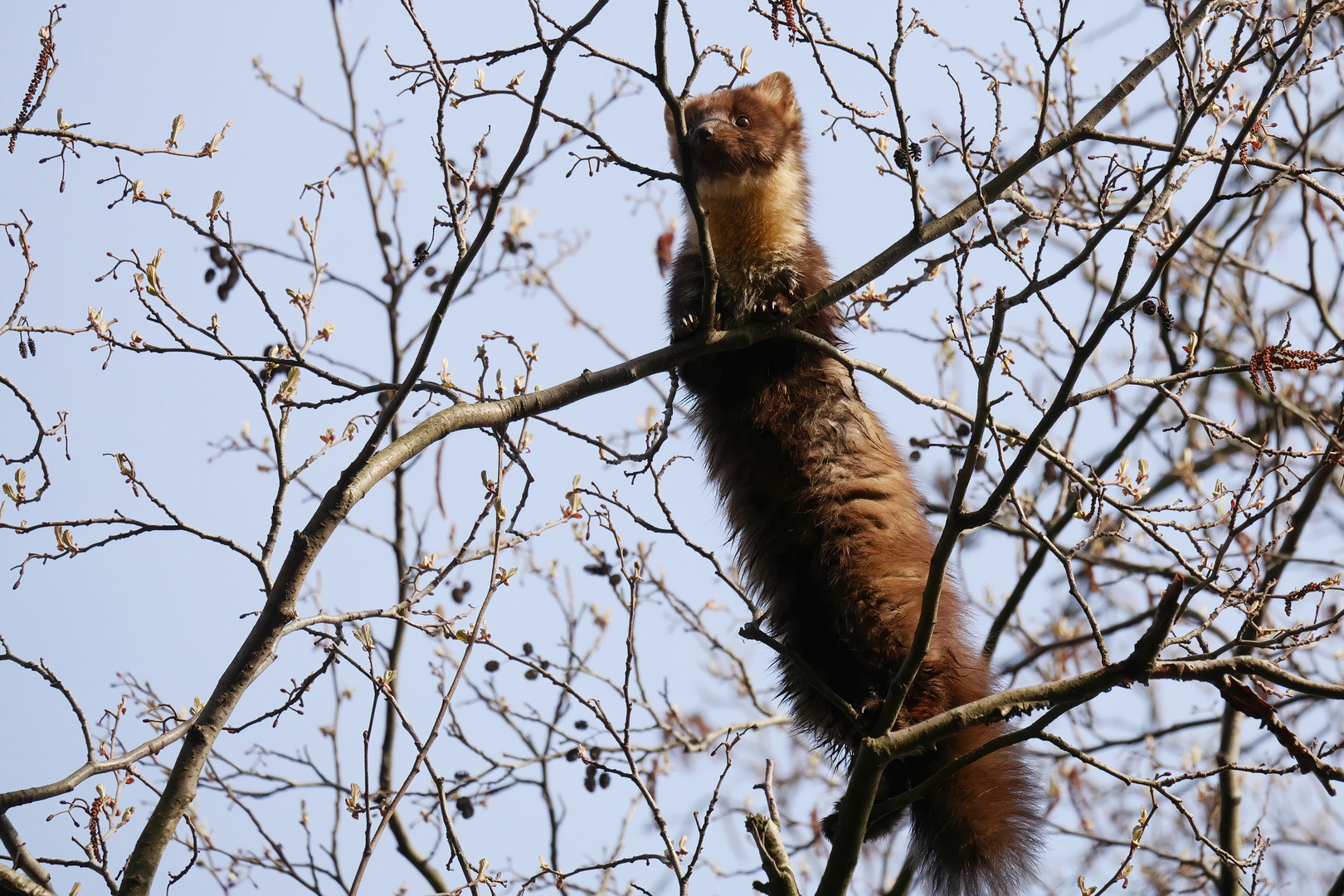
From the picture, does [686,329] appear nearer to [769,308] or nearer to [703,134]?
[769,308]

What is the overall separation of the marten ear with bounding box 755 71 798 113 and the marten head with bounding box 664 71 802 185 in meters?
0.02

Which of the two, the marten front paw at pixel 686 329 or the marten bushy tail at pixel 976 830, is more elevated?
the marten front paw at pixel 686 329

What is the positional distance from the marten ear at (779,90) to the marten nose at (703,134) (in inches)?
43.6

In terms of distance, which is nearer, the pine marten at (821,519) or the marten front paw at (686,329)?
the pine marten at (821,519)

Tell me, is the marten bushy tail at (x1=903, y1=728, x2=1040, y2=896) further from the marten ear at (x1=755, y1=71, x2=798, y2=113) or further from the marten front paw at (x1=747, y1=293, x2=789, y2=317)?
the marten ear at (x1=755, y1=71, x2=798, y2=113)

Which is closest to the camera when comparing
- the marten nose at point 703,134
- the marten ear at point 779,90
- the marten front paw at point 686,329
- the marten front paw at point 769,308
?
the marten front paw at point 686,329

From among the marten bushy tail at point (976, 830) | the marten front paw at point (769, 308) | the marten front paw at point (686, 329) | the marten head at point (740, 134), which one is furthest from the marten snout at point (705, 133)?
the marten bushy tail at point (976, 830)

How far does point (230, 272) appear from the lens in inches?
205

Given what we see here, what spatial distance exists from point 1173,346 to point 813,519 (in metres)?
3.25

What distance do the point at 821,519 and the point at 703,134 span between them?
212 centimetres


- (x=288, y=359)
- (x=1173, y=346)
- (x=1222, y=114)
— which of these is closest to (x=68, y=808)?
(x=288, y=359)

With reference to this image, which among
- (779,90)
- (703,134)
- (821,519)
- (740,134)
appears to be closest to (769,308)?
(821,519)

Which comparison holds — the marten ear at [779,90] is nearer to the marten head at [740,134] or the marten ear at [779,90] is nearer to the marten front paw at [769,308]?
the marten head at [740,134]

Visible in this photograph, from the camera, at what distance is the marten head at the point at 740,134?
19.7ft
